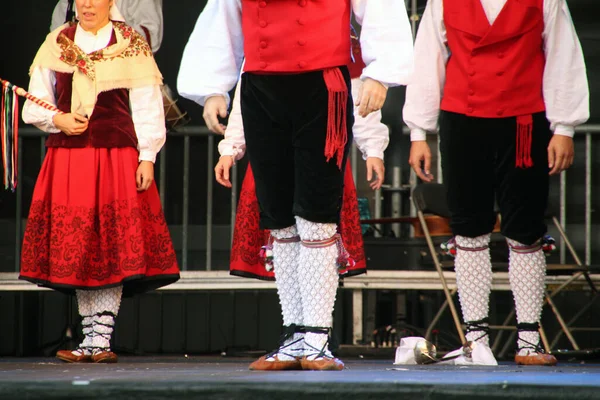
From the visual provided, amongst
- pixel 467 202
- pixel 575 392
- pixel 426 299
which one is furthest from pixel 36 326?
pixel 575 392

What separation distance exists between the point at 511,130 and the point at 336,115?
1045mm

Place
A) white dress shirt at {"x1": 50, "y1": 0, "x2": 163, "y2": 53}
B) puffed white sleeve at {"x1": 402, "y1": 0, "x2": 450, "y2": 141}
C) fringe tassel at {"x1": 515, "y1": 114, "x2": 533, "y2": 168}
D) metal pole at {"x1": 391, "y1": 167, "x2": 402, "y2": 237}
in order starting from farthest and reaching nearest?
1. metal pole at {"x1": 391, "y1": 167, "x2": 402, "y2": 237}
2. white dress shirt at {"x1": 50, "y1": 0, "x2": 163, "y2": 53}
3. puffed white sleeve at {"x1": 402, "y1": 0, "x2": 450, "y2": 141}
4. fringe tassel at {"x1": 515, "y1": 114, "x2": 533, "y2": 168}

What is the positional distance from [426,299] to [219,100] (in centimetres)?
292

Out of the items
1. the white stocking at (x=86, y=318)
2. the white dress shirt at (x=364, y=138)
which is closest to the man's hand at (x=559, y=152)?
the white dress shirt at (x=364, y=138)

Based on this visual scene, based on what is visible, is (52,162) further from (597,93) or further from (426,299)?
(597,93)

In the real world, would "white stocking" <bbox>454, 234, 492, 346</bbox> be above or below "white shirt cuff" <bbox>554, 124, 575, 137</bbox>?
below

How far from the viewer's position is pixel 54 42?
420 centimetres

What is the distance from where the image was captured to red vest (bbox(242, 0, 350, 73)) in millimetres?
2877

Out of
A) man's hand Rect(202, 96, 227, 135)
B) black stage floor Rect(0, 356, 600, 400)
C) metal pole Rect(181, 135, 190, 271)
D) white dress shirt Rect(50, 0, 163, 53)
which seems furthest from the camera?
metal pole Rect(181, 135, 190, 271)

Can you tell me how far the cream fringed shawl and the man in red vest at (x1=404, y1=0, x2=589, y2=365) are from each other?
1295mm

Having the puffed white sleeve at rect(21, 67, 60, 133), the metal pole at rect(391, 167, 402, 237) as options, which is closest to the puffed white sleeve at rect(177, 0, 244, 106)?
the puffed white sleeve at rect(21, 67, 60, 133)

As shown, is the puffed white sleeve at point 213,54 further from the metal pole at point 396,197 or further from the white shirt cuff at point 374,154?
the metal pole at point 396,197

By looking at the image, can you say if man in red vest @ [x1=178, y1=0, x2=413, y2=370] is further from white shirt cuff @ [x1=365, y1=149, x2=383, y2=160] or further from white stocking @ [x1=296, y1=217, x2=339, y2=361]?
white shirt cuff @ [x1=365, y1=149, x2=383, y2=160]

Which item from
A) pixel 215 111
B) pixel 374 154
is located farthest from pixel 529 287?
pixel 215 111
